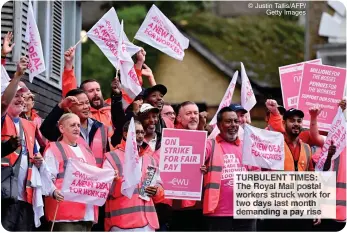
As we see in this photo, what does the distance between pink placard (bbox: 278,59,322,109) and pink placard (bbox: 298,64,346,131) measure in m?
0.12

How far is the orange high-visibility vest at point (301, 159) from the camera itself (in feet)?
38.9

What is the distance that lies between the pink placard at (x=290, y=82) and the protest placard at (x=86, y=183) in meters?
3.26

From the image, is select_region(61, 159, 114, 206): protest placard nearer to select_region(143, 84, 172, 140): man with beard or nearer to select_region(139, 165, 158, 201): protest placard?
select_region(139, 165, 158, 201): protest placard

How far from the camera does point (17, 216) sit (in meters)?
10.2

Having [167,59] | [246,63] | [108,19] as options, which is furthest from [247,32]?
[108,19]

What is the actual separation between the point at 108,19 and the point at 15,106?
9.54 feet

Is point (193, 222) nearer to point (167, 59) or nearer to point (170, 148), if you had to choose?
point (170, 148)

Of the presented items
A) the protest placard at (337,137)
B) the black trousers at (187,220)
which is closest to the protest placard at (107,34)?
the black trousers at (187,220)

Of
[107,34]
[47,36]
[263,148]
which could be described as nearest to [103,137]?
[263,148]

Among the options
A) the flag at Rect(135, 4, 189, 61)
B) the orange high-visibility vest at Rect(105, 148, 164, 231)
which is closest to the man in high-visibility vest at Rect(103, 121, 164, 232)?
the orange high-visibility vest at Rect(105, 148, 164, 231)

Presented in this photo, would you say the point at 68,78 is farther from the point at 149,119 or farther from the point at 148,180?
the point at 148,180

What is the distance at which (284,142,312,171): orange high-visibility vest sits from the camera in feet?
38.9

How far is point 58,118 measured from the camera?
10.8 metres

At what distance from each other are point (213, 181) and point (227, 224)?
1.58 feet
